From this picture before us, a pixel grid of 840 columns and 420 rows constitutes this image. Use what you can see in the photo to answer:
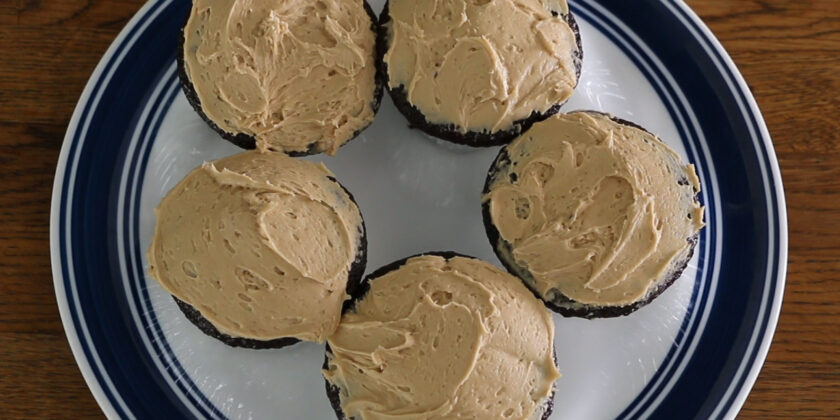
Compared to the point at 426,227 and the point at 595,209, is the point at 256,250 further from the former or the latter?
the point at 595,209

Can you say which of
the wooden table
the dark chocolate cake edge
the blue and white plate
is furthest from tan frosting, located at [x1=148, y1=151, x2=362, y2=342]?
the wooden table

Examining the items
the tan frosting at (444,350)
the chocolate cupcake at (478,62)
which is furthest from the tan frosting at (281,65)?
the tan frosting at (444,350)

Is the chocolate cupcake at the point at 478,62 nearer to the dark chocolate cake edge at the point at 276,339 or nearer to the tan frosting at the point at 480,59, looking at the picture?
the tan frosting at the point at 480,59

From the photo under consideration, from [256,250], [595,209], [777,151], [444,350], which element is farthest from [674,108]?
[256,250]

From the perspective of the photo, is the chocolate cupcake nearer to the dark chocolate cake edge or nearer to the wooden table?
the dark chocolate cake edge

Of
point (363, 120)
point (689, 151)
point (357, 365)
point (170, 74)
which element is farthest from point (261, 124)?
point (689, 151)

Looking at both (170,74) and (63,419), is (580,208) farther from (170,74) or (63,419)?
(63,419)
